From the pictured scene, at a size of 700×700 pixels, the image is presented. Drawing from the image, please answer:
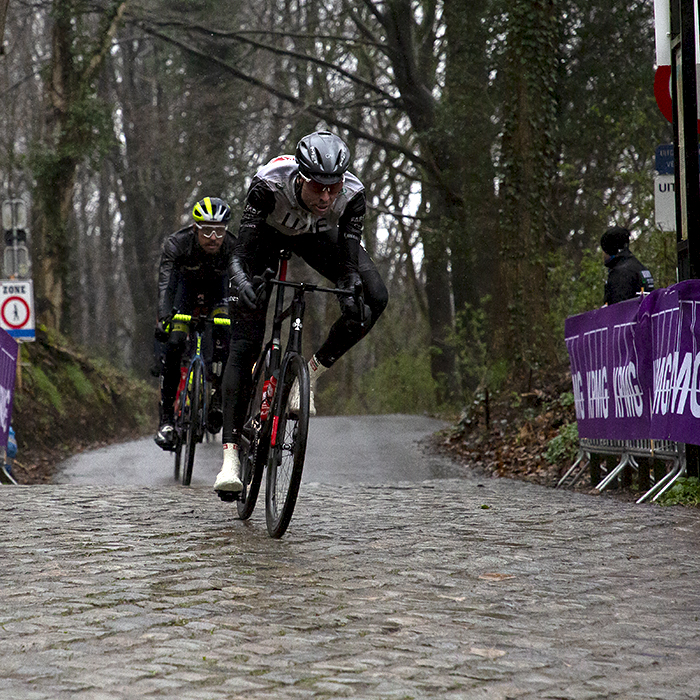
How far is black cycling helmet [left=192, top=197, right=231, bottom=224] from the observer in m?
9.99

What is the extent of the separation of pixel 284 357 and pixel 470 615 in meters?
2.09

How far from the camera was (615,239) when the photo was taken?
38.3 ft

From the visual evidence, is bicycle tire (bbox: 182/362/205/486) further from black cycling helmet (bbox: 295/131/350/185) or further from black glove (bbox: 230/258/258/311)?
black cycling helmet (bbox: 295/131/350/185)

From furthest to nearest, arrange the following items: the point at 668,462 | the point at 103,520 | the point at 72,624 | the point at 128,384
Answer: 1. the point at 128,384
2. the point at 668,462
3. the point at 103,520
4. the point at 72,624

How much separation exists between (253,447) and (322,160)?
1.60m

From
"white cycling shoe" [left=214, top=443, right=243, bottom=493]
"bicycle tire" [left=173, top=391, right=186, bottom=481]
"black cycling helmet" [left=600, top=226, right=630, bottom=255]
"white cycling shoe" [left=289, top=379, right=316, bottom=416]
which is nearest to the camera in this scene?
"white cycling shoe" [left=289, top=379, right=316, bottom=416]

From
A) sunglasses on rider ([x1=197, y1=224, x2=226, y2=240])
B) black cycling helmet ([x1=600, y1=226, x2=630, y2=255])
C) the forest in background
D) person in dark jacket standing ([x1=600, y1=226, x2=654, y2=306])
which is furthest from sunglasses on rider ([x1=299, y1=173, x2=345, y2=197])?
the forest in background

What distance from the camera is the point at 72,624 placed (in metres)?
4.35

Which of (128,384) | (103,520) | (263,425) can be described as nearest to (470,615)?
(263,425)

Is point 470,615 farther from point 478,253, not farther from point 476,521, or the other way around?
point 478,253

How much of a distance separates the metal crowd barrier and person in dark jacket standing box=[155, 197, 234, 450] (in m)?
3.25

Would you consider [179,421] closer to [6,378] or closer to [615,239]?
[6,378]

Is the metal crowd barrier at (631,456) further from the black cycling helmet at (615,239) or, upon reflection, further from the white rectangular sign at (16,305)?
the white rectangular sign at (16,305)

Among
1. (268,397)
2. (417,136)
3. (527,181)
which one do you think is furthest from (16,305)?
(268,397)
